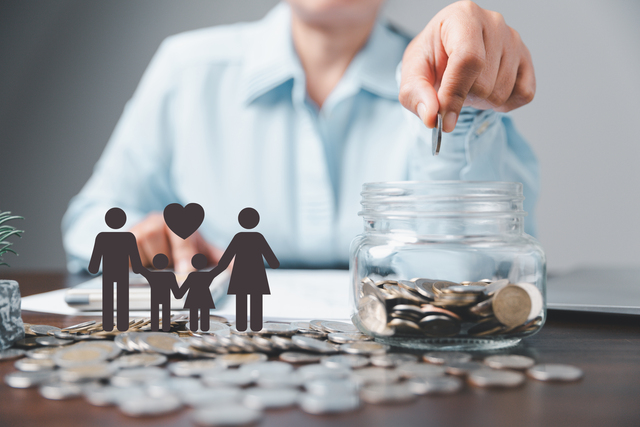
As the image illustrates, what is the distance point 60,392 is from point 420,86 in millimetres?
470

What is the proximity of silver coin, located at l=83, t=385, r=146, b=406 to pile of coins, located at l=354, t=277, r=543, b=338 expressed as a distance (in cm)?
22

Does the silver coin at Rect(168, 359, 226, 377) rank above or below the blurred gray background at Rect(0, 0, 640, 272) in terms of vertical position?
below

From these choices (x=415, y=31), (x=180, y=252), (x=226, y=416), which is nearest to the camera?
(x=226, y=416)

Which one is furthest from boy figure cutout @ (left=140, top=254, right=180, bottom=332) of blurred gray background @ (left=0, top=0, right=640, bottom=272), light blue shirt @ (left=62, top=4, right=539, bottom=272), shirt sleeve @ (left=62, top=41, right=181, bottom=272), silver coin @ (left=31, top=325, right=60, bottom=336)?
blurred gray background @ (left=0, top=0, right=640, bottom=272)

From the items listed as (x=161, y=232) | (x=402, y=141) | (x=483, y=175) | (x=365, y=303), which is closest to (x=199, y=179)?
(x=161, y=232)

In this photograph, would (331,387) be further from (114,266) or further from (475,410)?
(114,266)

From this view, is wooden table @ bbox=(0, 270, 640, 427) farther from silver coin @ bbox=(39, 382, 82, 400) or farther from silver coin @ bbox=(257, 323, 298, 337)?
silver coin @ bbox=(257, 323, 298, 337)

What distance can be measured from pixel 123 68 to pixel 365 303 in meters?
2.50

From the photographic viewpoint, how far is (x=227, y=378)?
1.13ft

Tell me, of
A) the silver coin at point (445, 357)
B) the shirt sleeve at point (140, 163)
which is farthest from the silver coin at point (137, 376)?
the shirt sleeve at point (140, 163)

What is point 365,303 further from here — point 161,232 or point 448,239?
point 161,232

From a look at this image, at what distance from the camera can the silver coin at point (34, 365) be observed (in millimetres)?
376

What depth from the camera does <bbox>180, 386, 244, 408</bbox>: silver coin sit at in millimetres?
306

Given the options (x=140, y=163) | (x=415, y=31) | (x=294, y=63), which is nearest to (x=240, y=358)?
(x=294, y=63)
